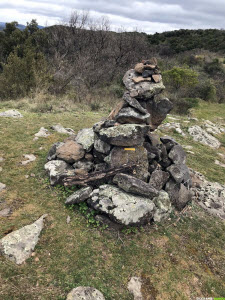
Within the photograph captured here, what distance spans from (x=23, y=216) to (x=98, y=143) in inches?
118

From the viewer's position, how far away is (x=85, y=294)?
3.97 metres

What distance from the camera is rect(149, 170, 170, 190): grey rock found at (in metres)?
6.52

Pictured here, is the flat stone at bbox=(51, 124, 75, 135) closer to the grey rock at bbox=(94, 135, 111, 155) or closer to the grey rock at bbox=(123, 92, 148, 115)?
the grey rock at bbox=(94, 135, 111, 155)

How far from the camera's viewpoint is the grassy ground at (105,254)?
4.21m

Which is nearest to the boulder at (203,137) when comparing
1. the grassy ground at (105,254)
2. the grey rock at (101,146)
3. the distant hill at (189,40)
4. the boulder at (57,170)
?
the grassy ground at (105,254)

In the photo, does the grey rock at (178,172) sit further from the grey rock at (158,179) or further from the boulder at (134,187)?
the boulder at (134,187)

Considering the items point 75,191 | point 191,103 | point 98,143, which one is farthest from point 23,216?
point 191,103

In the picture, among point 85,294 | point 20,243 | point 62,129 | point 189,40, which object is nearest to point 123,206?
point 85,294

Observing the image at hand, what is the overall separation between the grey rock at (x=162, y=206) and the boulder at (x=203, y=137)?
8.30 m

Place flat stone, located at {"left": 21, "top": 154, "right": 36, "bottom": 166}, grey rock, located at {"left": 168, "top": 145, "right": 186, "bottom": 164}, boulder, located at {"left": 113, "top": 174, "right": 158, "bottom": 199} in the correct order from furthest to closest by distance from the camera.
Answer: flat stone, located at {"left": 21, "top": 154, "right": 36, "bottom": 166}, grey rock, located at {"left": 168, "top": 145, "right": 186, "bottom": 164}, boulder, located at {"left": 113, "top": 174, "right": 158, "bottom": 199}

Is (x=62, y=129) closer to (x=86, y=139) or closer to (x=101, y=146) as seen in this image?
(x=86, y=139)

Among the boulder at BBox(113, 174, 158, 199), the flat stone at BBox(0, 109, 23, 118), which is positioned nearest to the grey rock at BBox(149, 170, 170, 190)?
the boulder at BBox(113, 174, 158, 199)

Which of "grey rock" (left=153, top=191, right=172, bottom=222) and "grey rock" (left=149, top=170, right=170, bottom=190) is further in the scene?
"grey rock" (left=149, top=170, right=170, bottom=190)

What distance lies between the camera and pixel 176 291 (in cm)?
447
